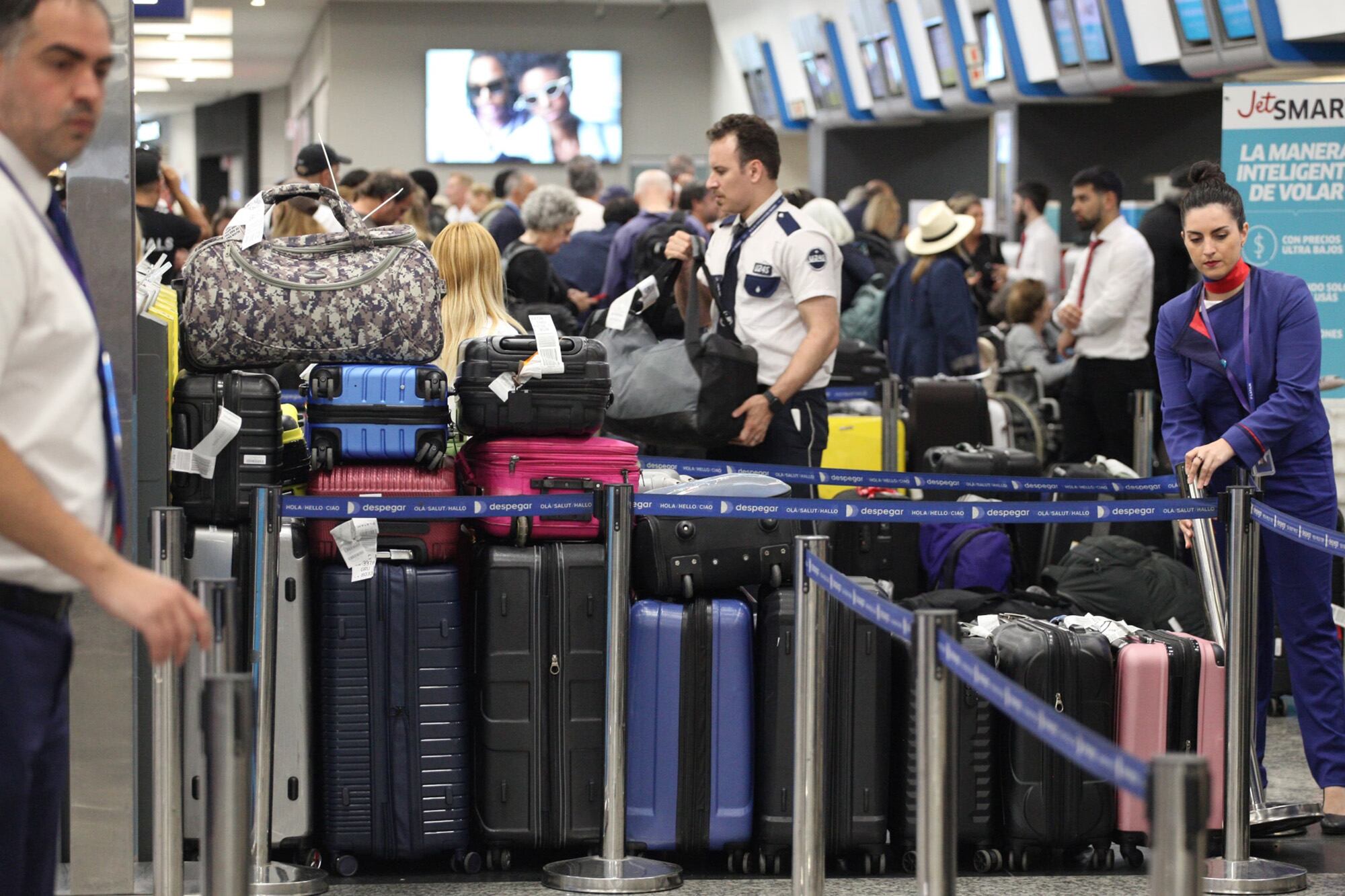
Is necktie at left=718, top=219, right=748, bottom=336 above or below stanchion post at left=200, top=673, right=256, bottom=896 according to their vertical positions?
above

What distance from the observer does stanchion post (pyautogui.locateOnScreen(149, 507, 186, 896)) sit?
3502 mm

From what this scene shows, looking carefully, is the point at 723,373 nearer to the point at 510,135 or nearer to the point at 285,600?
the point at 285,600

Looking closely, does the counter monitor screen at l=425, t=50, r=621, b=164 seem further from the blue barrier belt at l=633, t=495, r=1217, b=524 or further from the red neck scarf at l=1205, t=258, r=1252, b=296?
the blue barrier belt at l=633, t=495, r=1217, b=524

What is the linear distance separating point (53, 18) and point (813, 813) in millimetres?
2118

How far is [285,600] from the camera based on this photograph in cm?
397

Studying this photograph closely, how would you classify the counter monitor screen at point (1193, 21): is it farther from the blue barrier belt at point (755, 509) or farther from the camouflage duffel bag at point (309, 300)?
the camouflage duffel bag at point (309, 300)

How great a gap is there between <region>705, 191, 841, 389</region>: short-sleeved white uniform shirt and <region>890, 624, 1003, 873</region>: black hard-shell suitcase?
1.30 meters

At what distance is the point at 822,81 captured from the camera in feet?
59.4

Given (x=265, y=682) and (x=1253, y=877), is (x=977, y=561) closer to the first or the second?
(x=1253, y=877)

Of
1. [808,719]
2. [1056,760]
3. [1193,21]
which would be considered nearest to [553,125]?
[1193,21]

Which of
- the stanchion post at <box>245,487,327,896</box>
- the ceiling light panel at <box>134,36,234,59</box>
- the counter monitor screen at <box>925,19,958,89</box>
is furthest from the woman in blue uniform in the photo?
the ceiling light panel at <box>134,36,234,59</box>

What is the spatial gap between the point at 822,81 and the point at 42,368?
653 inches

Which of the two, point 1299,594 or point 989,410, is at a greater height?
point 989,410

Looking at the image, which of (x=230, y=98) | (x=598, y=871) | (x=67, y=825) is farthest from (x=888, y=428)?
(x=230, y=98)
